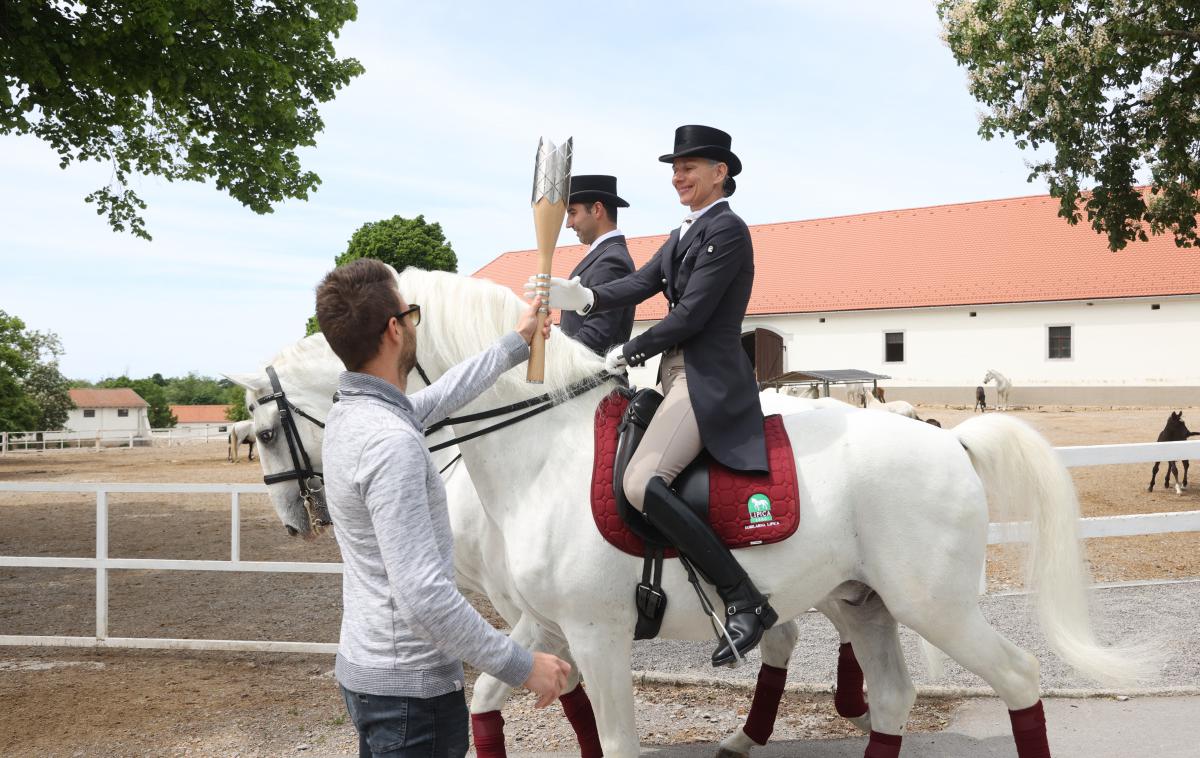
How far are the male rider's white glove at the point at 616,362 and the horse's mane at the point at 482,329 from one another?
0.13 feet

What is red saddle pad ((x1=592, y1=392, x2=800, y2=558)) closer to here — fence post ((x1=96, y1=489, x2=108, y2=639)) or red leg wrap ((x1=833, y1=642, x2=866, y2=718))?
red leg wrap ((x1=833, y1=642, x2=866, y2=718))

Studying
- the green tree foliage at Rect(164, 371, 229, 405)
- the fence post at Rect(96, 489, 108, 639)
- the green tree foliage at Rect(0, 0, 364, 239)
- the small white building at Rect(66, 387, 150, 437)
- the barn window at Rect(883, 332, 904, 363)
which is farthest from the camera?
the green tree foliage at Rect(164, 371, 229, 405)

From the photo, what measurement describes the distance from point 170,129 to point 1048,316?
115ft

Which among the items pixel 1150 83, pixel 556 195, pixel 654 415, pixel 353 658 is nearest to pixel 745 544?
pixel 654 415

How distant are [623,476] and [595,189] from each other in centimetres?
216

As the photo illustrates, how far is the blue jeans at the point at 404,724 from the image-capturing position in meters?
2.11

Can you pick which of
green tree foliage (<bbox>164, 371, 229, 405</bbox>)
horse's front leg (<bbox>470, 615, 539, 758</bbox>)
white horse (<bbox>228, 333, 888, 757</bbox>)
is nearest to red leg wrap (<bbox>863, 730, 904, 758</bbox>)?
white horse (<bbox>228, 333, 888, 757</bbox>)

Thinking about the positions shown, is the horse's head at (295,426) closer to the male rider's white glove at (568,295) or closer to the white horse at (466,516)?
the white horse at (466,516)

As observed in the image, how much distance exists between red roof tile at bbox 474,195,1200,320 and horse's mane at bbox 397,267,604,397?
35.4m

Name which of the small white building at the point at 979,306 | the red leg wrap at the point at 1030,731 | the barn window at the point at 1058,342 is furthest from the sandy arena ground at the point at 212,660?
the barn window at the point at 1058,342

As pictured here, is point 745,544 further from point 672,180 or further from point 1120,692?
point 1120,692

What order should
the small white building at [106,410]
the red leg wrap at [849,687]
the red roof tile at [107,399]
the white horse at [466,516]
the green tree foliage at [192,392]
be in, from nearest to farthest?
the white horse at [466,516] < the red leg wrap at [849,687] < the small white building at [106,410] < the red roof tile at [107,399] < the green tree foliage at [192,392]

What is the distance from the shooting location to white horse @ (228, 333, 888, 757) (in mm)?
4041

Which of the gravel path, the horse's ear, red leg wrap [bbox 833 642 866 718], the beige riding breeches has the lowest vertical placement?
the gravel path
